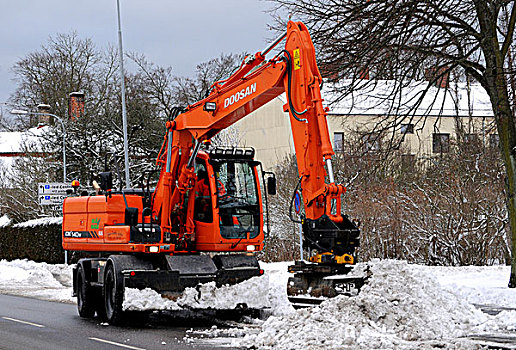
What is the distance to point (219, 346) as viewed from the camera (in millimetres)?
10742

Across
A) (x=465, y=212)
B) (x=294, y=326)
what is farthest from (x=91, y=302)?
(x=465, y=212)

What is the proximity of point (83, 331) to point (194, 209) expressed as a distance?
320 centimetres

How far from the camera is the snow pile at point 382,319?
9.71m

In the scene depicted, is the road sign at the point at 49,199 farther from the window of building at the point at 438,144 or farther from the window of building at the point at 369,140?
the window of building at the point at 369,140

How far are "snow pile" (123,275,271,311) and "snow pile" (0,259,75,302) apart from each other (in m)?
6.56

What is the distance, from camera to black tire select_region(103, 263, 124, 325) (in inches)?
528

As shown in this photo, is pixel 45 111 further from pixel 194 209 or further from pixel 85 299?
pixel 194 209

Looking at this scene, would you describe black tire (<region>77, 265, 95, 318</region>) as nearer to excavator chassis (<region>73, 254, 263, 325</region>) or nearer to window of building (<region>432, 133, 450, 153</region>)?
excavator chassis (<region>73, 254, 263, 325</region>)

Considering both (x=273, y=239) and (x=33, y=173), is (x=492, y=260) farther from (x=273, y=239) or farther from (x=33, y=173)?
(x=33, y=173)

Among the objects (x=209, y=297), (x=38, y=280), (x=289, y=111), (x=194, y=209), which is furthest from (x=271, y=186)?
(x=38, y=280)

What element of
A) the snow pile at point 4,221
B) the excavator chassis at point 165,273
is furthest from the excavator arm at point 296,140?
the snow pile at point 4,221

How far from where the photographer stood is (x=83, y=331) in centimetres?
1290

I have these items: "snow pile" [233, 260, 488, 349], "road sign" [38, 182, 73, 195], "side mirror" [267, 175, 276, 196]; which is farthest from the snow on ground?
"road sign" [38, 182, 73, 195]

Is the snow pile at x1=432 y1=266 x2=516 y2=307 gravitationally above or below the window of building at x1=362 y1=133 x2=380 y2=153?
below
